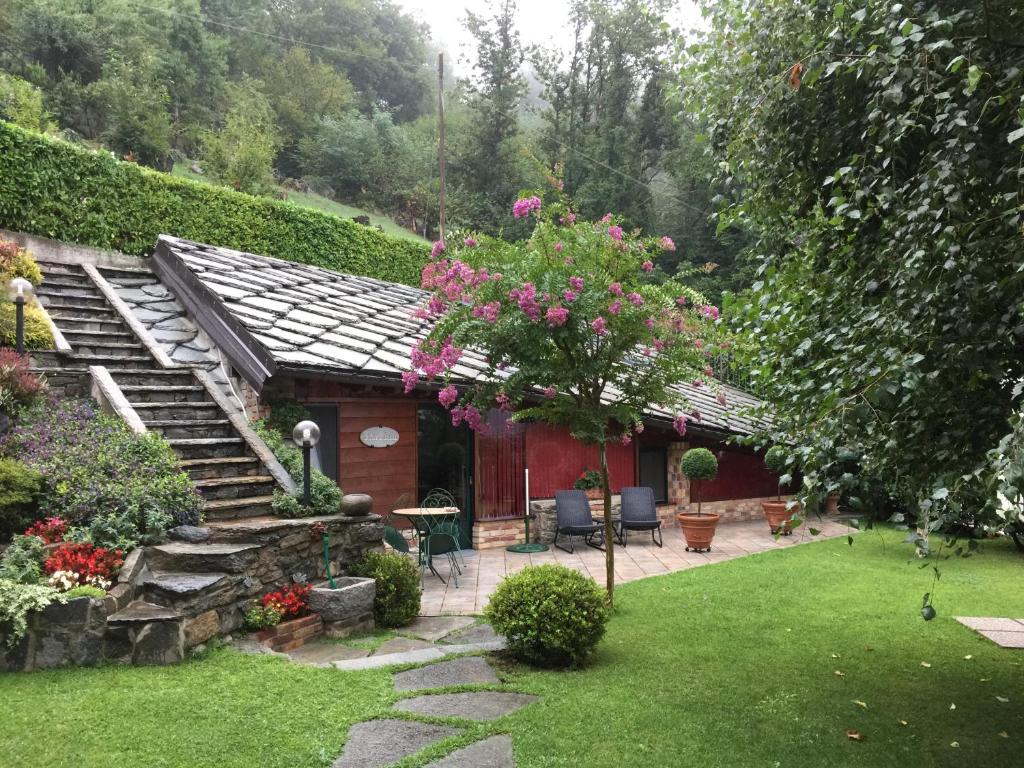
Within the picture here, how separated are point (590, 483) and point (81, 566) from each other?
26.0 feet

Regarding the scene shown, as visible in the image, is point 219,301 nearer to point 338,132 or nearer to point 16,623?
point 16,623

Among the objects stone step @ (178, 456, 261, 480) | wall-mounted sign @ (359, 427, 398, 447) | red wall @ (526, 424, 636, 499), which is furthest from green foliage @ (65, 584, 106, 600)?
red wall @ (526, 424, 636, 499)

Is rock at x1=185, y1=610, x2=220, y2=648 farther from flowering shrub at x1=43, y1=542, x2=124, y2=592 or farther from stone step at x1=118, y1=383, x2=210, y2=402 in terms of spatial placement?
stone step at x1=118, y1=383, x2=210, y2=402

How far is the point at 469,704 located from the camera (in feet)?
13.2

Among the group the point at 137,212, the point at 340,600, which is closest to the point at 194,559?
the point at 340,600

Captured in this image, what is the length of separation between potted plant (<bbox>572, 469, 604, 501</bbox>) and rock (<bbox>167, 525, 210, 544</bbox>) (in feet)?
22.3

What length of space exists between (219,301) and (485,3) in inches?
1079

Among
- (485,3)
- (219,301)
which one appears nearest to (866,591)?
(219,301)

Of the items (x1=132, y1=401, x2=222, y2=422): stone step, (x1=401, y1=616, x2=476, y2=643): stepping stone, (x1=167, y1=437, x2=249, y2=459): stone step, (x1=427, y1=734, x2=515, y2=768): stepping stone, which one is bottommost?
(x1=401, y1=616, x2=476, y2=643): stepping stone

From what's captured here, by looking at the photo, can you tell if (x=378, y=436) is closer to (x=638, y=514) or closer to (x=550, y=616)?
(x=638, y=514)

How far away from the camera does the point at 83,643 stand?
162 inches

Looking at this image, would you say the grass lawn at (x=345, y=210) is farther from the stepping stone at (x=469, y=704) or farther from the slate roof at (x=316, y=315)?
the stepping stone at (x=469, y=704)

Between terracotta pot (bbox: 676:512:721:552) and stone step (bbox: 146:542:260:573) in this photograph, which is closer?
stone step (bbox: 146:542:260:573)

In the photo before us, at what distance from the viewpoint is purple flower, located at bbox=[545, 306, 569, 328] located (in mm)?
5309
